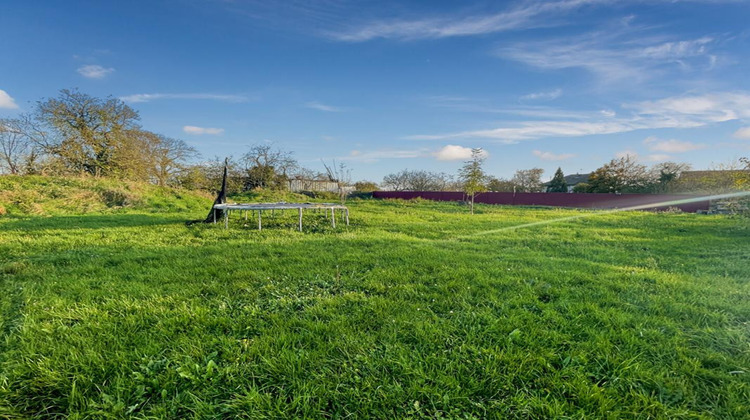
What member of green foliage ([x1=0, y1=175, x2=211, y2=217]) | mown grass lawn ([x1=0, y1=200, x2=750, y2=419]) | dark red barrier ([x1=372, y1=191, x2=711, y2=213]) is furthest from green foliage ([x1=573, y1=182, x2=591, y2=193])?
green foliage ([x1=0, y1=175, x2=211, y2=217])

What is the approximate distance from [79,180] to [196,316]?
15.6 meters

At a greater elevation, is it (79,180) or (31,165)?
(31,165)

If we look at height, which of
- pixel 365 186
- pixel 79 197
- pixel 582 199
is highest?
pixel 365 186

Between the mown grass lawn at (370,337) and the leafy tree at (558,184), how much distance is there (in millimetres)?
36604

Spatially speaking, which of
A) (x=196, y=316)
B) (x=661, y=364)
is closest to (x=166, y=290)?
(x=196, y=316)

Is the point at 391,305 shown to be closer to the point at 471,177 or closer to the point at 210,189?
the point at 471,177

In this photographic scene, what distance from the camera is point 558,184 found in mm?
37031

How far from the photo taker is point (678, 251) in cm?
571

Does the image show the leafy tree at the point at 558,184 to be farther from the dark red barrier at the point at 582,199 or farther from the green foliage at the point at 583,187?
the dark red barrier at the point at 582,199

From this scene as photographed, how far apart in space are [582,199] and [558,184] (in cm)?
1671

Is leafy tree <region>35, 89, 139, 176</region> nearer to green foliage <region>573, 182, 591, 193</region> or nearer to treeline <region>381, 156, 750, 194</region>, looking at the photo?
treeline <region>381, 156, 750, 194</region>

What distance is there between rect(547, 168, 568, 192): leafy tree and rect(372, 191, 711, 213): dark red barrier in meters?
16.0

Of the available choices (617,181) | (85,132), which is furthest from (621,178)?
(85,132)

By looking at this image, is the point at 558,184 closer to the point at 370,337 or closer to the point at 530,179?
the point at 530,179
